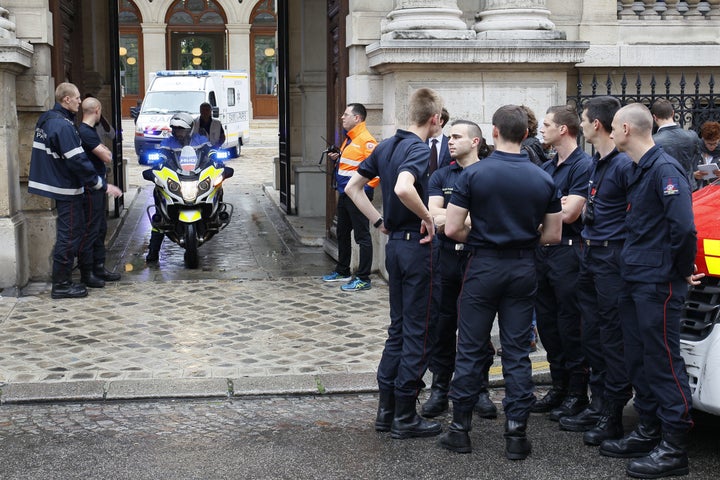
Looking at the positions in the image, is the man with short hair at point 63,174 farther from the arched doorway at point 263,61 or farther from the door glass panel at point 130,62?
the door glass panel at point 130,62

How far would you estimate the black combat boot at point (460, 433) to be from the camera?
5758 millimetres

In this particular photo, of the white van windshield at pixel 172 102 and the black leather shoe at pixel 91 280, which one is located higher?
the white van windshield at pixel 172 102

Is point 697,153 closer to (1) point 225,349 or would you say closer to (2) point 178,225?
(1) point 225,349

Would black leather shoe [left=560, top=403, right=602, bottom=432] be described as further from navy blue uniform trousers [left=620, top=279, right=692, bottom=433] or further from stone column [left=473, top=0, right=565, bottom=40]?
stone column [left=473, top=0, right=565, bottom=40]

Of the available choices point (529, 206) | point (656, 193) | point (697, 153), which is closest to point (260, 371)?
point (529, 206)

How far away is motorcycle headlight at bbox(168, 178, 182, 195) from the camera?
1143 cm

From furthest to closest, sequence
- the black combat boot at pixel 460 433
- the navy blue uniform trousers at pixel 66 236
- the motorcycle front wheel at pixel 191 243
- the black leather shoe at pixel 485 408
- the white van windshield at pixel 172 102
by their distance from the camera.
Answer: the white van windshield at pixel 172 102
the motorcycle front wheel at pixel 191 243
the navy blue uniform trousers at pixel 66 236
the black leather shoe at pixel 485 408
the black combat boot at pixel 460 433

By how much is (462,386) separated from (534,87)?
5234mm

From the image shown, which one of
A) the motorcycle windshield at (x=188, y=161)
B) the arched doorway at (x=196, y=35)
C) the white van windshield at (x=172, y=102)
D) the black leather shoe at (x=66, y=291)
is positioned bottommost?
the black leather shoe at (x=66, y=291)

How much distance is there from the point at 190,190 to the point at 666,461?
713cm

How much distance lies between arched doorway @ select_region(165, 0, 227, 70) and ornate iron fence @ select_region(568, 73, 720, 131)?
114 feet

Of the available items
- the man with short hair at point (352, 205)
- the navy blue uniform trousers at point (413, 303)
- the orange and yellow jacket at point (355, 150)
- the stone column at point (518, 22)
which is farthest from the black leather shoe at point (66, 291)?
the navy blue uniform trousers at point (413, 303)

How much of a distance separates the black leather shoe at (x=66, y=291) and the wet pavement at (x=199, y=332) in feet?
0.26

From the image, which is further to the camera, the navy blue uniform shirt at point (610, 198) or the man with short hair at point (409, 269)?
the man with short hair at point (409, 269)
